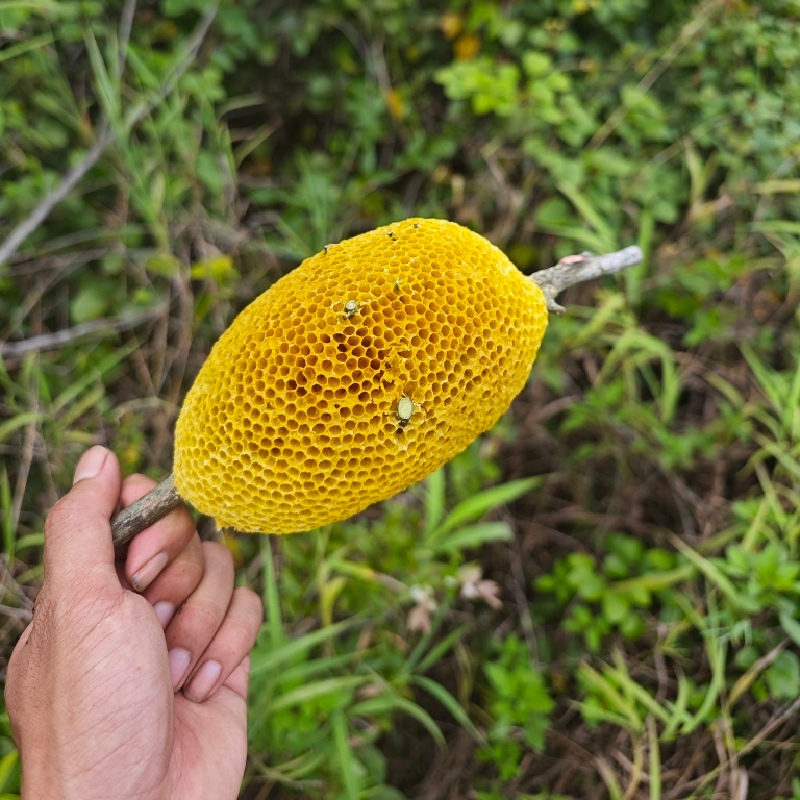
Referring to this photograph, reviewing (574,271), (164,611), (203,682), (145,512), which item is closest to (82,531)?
(145,512)

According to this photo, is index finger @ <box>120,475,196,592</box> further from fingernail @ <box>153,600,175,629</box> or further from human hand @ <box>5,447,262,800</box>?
fingernail @ <box>153,600,175,629</box>

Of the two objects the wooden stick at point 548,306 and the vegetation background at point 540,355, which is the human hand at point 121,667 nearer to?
the wooden stick at point 548,306

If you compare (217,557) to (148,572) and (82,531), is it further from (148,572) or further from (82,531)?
(82,531)

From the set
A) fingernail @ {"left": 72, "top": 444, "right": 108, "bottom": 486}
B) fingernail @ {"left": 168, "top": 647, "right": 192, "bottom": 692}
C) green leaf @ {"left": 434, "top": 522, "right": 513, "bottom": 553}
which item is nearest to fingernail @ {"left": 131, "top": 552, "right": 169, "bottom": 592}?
fingernail @ {"left": 168, "top": 647, "right": 192, "bottom": 692}

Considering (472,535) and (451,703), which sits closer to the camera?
(451,703)

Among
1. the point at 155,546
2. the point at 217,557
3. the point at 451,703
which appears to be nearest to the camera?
the point at 155,546

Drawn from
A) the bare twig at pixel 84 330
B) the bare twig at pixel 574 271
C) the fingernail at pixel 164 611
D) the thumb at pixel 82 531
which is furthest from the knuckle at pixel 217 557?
the bare twig at pixel 574 271
